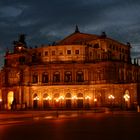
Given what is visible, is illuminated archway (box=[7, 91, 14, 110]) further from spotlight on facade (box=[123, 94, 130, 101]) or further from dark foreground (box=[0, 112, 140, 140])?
dark foreground (box=[0, 112, 140, 140])

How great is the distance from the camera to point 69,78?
9081 cm

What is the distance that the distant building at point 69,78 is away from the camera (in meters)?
87.9

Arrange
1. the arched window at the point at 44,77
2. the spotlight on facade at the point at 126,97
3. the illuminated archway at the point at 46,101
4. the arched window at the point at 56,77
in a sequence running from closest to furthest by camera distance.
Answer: the spotlight on facade at the point at 126,97 → the illuminated archway at the point at 46,101 → the arched window at the point at 56,77 → the arched window at the point at 44,77

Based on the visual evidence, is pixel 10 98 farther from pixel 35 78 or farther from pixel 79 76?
pixel 79 76

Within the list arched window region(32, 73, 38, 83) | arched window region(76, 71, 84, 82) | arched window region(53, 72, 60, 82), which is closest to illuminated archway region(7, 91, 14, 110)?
arched window region(32, 73, 38, 83)

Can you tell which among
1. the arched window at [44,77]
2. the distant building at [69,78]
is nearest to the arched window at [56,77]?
the distant building at [69,78]

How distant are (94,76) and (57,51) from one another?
43.8ft

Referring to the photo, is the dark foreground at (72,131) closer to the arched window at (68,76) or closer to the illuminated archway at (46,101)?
the illuminated archway at (46,101)

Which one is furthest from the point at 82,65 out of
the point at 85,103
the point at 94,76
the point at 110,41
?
the point at 110,41

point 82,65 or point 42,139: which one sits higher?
point 82,65

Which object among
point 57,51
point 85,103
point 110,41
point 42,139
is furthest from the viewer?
point 110,41

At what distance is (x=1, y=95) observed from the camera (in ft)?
318

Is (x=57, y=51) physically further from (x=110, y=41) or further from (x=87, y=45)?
(x=110, y=41)

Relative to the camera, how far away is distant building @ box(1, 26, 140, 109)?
87.9 metres
